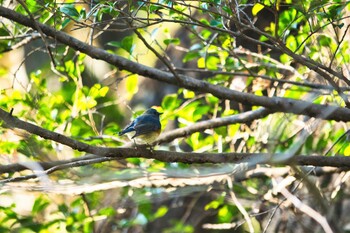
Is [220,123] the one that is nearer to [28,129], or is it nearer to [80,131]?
[80,131]

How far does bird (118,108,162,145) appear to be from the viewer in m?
4.07

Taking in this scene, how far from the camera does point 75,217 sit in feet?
15.5

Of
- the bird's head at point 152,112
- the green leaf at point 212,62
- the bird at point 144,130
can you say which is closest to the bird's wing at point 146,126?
the bird at point 144,130

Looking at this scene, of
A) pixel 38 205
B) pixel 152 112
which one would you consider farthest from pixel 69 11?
pixel 38 205

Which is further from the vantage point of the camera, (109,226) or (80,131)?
(109,226)

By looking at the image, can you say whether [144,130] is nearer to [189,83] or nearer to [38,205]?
[189,83]

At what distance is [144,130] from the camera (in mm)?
4062

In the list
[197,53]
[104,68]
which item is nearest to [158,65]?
[104,68]

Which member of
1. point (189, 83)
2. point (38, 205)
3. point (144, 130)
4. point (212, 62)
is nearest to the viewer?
point (189, 83)

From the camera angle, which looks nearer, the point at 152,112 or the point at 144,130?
the point at 144,130

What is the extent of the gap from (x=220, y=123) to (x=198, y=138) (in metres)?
0.69

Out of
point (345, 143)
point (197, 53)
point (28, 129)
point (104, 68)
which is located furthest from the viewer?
point (104, 68)

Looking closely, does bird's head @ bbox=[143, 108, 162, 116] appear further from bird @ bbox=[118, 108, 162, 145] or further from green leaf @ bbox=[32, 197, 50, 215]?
green leaf @ bbox=[32, 197, 50, 215]

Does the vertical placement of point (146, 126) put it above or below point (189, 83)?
below
